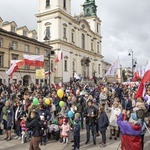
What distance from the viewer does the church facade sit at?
4834cm

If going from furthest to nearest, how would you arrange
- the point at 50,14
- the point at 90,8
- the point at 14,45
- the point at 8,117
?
the point at 90,8 → the point at 50,14 → the point at 14,45 → the point at 8,117

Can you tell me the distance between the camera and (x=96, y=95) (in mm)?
18438

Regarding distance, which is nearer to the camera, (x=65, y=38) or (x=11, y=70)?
(x=11, y=70)

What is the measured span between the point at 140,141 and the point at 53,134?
4220 mm

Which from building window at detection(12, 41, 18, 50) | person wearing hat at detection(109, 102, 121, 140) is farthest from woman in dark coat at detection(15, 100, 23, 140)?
building window at detection(12, 41, 18, 50)

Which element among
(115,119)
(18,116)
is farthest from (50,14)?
(115,119)

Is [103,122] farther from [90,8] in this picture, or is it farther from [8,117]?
[90,8]

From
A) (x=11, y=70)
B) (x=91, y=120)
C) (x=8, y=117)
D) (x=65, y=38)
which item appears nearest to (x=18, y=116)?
(x=8, y=117)

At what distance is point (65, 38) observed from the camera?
5059cm

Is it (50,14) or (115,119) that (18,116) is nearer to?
(115,119)

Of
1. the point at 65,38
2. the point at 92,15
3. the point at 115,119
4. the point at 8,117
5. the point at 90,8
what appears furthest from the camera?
the point at 90,8

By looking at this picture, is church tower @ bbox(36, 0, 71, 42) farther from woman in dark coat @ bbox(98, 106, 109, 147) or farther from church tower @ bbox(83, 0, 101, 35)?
woman in dark coat @ bbox(98, 106, 109, 147)

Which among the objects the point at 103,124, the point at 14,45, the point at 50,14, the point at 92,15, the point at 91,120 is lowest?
the point at 103,124

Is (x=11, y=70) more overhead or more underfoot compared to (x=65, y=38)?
more underfoot
